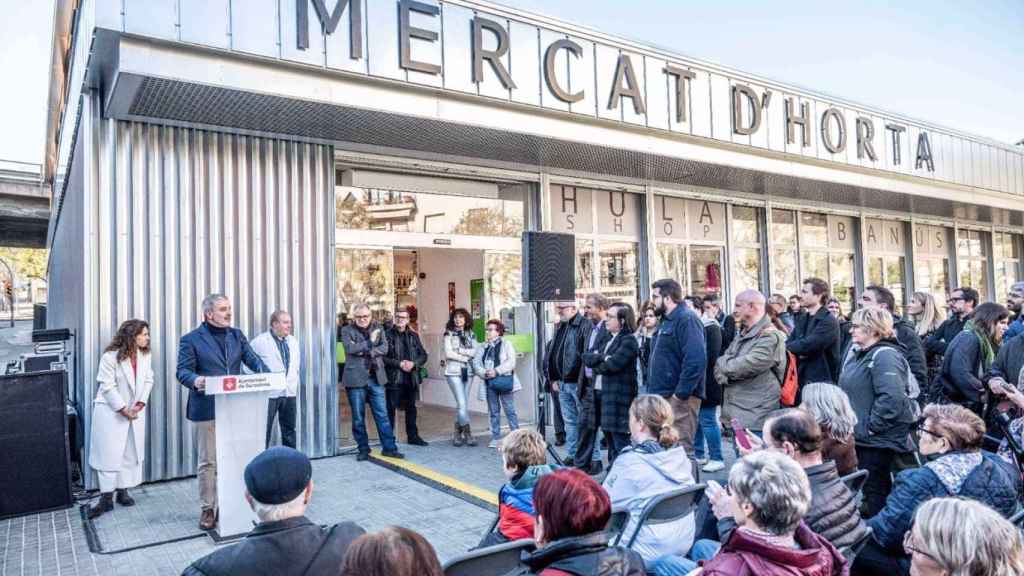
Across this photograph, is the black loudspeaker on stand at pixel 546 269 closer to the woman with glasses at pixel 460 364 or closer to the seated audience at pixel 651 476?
the woman with glasses at pixel 460 364

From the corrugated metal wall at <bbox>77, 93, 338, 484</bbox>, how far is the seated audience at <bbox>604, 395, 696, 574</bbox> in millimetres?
4749

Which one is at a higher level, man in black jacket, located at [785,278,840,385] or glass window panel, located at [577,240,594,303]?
glass window panel, located at [577,240,594,303]

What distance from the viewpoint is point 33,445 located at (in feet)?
18.7

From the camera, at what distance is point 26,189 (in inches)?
902

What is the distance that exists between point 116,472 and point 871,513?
18.7ft

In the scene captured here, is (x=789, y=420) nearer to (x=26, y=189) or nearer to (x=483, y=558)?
(x=483, y=558)

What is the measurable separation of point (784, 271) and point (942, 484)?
10747mm

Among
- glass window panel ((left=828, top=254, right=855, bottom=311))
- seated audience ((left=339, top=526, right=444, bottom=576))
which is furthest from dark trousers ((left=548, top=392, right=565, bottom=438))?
glass window panel ((left=828, top=254, right=855, bottom=311))

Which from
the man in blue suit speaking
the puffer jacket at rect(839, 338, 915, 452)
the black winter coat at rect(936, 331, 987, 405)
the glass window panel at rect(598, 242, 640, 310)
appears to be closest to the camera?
the puffer jacket at rect(839, 338, 915, 452)

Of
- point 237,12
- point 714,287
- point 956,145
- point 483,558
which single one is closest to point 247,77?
point 237,12

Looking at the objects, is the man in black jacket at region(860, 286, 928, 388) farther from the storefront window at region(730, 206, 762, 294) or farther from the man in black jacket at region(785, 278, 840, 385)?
the storefront window at region(730, 206, 762, 294)

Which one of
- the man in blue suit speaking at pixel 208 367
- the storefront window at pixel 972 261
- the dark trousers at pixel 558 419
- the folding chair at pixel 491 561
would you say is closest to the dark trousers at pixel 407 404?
the dark trousers at pixel 558 419

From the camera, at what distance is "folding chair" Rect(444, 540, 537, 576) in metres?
2.33

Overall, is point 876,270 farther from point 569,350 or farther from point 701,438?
point 569,350
